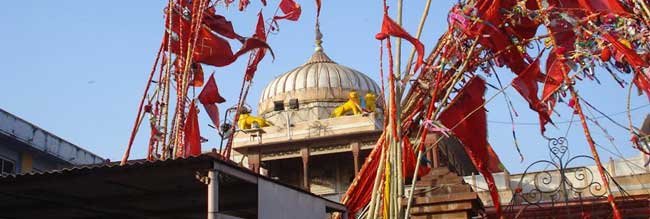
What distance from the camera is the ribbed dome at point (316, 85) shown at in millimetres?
34338

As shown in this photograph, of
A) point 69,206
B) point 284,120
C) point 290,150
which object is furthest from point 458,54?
point 284,120

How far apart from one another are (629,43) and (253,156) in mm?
20840

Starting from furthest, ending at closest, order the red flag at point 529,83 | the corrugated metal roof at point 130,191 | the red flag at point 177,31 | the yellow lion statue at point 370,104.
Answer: the yellow lion statue at point 370,104 → the red flag at point 177,31 → the red flag at point 529,83 → the corrugated metal roof at point 130,191

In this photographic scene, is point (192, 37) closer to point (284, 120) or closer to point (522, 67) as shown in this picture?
point (522, 67)

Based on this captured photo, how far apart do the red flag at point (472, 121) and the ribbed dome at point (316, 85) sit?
2344cm

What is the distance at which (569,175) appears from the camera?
674 inches

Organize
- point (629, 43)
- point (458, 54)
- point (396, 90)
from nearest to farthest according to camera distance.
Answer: point (629, 43), point (396, 90), point (458, 54)

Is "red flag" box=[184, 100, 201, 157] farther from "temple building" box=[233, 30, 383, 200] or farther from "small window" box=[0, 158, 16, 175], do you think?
"temple building" box=[233, 30, 383, 200]

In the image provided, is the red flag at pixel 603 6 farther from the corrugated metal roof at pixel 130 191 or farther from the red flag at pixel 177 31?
the red flag at pixel 177 31

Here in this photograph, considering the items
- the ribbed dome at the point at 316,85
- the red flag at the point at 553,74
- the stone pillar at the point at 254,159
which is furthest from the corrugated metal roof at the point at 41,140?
the red flag at the point at 553,74

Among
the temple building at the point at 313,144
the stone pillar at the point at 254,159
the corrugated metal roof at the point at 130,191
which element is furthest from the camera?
the stone pillar at the point at 254,159

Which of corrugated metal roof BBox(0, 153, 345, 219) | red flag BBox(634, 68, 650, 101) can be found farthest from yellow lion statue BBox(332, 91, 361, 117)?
red flag BBox(634, 68, 650, 101)

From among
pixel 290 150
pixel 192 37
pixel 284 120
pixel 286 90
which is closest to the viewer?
pixel 192 37

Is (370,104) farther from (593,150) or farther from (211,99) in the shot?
(593,150)
